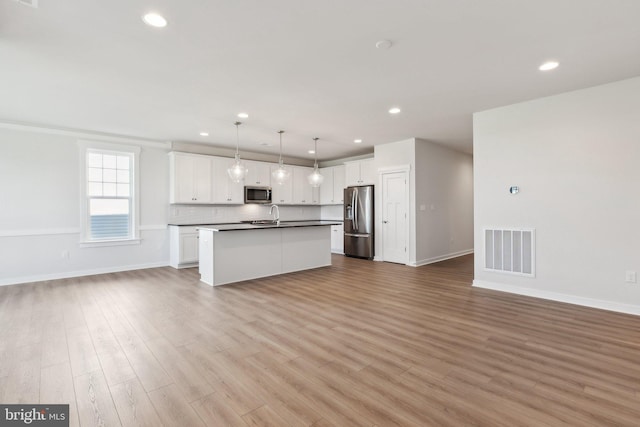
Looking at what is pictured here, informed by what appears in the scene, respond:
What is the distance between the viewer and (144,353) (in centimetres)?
247

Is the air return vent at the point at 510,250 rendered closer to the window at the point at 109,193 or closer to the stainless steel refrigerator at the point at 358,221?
the stainless steel refrigerator at the point at 358,221

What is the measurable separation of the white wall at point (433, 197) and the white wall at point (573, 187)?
1781 mm

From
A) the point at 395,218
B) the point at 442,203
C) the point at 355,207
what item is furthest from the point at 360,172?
the point at 442,203

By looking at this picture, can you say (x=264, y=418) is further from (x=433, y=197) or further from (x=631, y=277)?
(x=433, y=197)

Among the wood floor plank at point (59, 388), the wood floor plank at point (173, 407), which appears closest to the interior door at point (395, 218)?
the wood floor plank at point (173, 407)

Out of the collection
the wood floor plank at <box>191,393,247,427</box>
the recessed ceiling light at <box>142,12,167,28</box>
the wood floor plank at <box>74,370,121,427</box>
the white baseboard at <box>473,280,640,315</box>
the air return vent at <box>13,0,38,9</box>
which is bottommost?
the wood floor plank at <box>191,393,247,427</box>

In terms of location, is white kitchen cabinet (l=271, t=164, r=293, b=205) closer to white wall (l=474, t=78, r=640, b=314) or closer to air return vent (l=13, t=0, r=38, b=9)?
white wall (l=474, t=78, r=640, b=314)

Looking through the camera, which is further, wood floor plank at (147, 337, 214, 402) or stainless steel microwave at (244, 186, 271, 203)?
stainless steel microwave at (244, 186, 271, 203)

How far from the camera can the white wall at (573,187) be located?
3422 mm

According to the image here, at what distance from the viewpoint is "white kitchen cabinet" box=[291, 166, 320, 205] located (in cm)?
838

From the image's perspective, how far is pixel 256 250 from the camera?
514 cm

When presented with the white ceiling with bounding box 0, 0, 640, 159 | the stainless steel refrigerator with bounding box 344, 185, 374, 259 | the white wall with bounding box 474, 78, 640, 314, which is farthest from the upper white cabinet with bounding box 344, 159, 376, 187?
the white wall with bounding box 474, 78, 640, 314

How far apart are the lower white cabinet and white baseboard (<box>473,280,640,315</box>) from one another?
541cm

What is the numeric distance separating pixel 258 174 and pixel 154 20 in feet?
17.5
